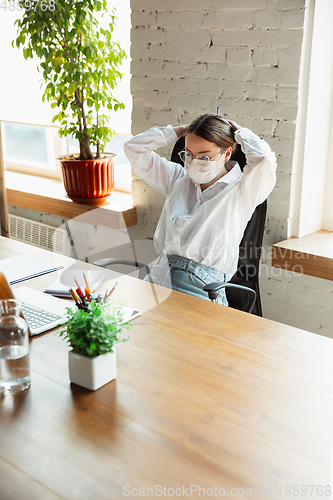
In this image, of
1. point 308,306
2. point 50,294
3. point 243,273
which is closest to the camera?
point 50,294

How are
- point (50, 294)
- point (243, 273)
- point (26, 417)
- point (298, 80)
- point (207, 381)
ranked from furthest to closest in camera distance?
point (298, 80), point (243, 273), point (50, 294), point (207, 381), point (26, 417)

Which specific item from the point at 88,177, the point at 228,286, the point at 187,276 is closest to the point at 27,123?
the point at 88,177

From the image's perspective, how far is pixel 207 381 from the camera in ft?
3.36

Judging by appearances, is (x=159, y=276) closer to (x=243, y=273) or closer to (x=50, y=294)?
(x=243, y=273)

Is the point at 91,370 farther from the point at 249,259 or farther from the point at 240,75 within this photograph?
the point at 240,75

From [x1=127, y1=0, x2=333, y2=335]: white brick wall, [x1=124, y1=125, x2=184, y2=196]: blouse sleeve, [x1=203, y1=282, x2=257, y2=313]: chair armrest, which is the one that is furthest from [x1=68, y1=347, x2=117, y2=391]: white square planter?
[x1=127, y1=0, x2=333, y2=335]: white brick wall

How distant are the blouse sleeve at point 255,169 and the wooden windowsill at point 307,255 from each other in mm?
405

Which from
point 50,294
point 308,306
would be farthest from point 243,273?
point 50,294

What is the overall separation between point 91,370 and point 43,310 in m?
0.42

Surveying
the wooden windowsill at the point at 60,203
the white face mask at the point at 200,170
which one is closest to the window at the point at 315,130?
the white face mask at the point at 200,170

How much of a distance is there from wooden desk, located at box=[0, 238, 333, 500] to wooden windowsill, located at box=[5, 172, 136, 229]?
1.55 meters

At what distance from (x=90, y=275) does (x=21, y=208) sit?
1989 mm

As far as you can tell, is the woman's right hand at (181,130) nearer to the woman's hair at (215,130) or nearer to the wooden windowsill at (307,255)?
the woman's hair at (215,130)

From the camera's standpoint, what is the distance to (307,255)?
2078 mm
